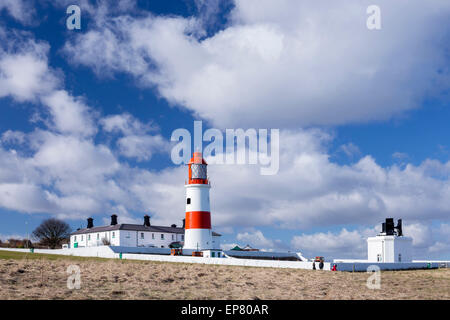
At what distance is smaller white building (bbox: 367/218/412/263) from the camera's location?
5578 centimetres

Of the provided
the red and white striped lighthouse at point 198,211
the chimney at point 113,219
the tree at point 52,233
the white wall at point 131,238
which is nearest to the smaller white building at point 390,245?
the red and white striped lighthouse at point 198,211

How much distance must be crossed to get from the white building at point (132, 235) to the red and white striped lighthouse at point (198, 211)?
64.6ft

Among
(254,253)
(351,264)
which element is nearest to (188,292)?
(351,264)

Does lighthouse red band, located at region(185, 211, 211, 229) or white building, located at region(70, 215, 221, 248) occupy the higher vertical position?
lighthouse red band, located at region(185, 211, 211, 229)

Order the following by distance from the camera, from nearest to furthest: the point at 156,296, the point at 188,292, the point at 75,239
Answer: the point at 156,296 < the point at 188,292 < the point at 75,239

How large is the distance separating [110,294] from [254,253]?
127 ft

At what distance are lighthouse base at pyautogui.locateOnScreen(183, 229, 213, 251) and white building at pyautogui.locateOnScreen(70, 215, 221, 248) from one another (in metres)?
19.6

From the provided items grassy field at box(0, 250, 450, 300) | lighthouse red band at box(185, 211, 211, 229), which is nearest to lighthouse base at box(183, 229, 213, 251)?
lighthouse red band at box(185, 211, 211, 229)

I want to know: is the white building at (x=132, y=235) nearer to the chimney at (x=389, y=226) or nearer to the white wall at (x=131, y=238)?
the white wall at (x=131, y=238)

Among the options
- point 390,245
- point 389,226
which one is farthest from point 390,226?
point 390,245

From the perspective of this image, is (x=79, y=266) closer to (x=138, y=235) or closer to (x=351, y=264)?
(x=351, y=264)

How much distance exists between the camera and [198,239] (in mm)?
56562

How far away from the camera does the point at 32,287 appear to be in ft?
75.5

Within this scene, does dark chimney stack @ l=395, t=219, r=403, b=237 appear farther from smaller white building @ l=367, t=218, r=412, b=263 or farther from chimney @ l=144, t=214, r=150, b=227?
chimney @ l=144, t=214, r=150, b=227
